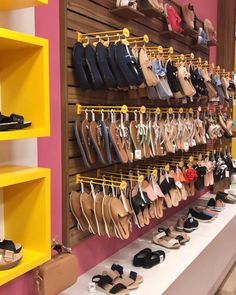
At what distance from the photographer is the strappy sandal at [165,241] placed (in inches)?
102

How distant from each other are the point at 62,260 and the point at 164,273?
75cm

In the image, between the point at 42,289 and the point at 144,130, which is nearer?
the point at 42,289

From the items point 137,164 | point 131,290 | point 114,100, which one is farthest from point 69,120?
point 131,290

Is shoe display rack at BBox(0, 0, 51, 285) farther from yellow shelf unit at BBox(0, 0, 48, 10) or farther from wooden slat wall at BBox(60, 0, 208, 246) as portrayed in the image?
wooden slat wall at BBox(60, 0, 208, 246)

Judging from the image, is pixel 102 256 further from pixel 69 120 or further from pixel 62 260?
pixel 69 120

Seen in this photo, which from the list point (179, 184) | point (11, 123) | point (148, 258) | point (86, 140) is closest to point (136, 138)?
point (86, 140)

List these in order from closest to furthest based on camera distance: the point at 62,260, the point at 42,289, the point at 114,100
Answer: the point at 42,289
the point at 62,260
the point at 114,100

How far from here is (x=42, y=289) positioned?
63.4 inches

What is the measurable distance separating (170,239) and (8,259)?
156 centimetres

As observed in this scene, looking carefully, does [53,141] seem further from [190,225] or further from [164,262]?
[190,225]

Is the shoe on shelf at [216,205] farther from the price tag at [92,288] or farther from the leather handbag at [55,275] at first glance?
the leather handbag at [55,275]

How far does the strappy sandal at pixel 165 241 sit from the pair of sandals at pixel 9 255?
4.58 ft

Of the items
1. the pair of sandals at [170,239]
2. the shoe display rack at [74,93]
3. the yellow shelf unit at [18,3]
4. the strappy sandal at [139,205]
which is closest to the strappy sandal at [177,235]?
the pair of sandals at [170,239]

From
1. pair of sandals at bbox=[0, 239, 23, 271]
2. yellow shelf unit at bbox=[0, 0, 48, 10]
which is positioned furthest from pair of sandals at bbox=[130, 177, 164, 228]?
yellow shelf unit at bbox=[0, 0, 48, 10]
